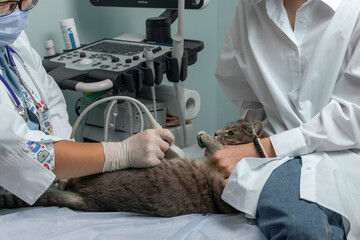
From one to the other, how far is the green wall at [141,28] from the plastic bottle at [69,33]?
140 mm

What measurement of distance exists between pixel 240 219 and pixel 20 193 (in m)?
0.60

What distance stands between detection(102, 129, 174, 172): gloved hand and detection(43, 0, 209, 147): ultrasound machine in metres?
0.26

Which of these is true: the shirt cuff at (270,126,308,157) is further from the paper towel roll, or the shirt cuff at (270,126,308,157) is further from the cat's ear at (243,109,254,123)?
the paper towel roll

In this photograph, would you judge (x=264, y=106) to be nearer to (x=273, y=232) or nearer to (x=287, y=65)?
(x=287, y=65)

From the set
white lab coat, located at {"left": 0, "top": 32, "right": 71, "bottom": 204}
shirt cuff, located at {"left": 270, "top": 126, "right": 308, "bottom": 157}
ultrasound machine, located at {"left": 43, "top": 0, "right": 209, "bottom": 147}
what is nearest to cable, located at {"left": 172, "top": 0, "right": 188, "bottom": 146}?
ultrasound machine, located at {"left": 43, "top": 0, "right": 209, "bottom": 147}

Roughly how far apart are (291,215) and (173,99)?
0.90 m

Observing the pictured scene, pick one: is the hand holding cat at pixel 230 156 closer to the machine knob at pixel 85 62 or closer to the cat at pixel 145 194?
the cat at pixel 145 194

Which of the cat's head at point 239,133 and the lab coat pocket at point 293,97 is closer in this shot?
the lab coat pocket at point 293,97

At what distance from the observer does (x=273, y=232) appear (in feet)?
3.05

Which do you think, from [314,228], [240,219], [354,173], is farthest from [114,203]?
[354,173]

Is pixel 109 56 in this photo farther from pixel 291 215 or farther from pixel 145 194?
pixel 291 215

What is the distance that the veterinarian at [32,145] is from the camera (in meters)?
0.96

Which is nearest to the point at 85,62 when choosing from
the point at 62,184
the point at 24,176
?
the point at 62,184

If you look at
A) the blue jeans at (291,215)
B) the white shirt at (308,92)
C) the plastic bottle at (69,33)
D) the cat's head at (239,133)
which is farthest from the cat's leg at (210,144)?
the plastic bottle at (69,33)
